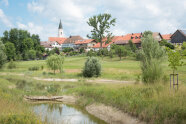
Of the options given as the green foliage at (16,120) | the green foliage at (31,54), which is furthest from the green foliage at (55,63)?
the green foliage at (31,54)

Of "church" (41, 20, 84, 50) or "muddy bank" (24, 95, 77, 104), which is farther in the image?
"church" (41, 20, 84, 50)

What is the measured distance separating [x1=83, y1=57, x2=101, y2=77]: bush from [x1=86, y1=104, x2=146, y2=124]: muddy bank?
20922 millimetres

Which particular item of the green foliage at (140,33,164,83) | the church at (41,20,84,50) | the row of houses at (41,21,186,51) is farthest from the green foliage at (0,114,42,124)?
the church at (41,20,84,50)

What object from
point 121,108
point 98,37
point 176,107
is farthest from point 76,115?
point 98,37

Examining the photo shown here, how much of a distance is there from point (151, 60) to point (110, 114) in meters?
7.06

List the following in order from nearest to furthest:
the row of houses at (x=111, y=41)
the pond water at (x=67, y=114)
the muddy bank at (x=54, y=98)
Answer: the pond water at (x=67, y=114)
the muddy bank at (x=54, y=98)
the row of houses at (x=111, y=41)

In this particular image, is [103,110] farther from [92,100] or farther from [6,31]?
[6,31]

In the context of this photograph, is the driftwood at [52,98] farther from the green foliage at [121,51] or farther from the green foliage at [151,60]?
the green foliage at [121,51]

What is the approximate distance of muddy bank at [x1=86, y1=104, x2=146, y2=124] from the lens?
1248 cm

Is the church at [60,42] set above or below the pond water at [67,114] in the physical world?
above

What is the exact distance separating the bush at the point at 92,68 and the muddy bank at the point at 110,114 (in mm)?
20922

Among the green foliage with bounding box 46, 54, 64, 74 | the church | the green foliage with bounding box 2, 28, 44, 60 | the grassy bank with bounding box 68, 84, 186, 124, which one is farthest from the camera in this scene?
the church

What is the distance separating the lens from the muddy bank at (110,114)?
12484 mm

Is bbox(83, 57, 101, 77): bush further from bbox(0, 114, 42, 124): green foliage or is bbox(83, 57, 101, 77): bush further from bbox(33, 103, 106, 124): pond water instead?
bbox(0, 114, 42, 124): green foliage
